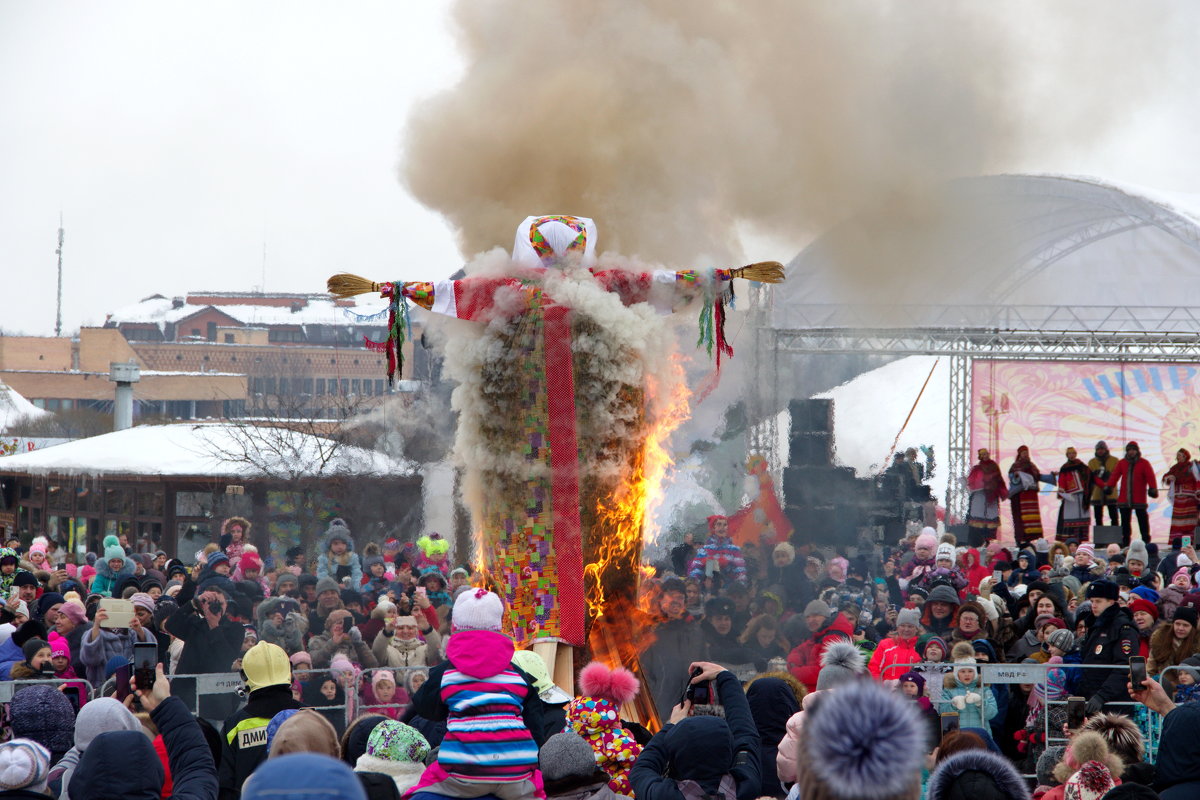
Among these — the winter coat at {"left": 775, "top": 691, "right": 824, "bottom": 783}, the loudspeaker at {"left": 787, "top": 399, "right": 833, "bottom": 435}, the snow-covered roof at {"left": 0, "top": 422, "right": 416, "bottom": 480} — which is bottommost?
the winter coat at {"left": 775, "top": 691, "right": 824, "bottom": 783}

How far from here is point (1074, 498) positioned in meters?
16.6

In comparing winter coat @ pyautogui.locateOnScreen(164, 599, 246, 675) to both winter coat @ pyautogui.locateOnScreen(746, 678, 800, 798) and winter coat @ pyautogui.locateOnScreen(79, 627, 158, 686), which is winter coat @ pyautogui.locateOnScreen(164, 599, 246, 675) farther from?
winter coat @ pyautogui.locateOnScreen(746, 678, 800, 798)

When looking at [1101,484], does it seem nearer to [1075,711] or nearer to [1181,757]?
[1075,711]

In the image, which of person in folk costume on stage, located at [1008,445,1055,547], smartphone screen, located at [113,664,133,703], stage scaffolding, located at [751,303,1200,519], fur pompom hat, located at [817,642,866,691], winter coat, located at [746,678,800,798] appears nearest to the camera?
smartphone screen, located at [113,664,133,703]

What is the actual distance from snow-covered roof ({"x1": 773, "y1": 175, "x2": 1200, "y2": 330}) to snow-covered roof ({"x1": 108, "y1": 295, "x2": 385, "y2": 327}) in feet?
149

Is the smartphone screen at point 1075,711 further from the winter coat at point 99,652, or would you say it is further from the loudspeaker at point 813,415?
the loudspeaker at point 813,415

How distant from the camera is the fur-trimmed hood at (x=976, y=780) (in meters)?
3.54

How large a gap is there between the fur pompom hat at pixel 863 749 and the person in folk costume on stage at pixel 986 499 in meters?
15.0

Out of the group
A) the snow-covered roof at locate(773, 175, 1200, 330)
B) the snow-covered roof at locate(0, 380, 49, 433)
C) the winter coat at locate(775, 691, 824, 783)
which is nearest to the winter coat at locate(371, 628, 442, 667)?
the winter coat at locate(775, 691, 824, 783)

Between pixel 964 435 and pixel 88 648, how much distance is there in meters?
16.6

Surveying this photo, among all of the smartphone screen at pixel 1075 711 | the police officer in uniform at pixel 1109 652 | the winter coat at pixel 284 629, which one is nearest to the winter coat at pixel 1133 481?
the police officer in uniform at pixel 1109 652

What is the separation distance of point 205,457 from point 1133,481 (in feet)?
47.4

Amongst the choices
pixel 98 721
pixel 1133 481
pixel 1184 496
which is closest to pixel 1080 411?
pixel 1133 481

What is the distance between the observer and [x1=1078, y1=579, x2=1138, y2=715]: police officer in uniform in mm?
7648
